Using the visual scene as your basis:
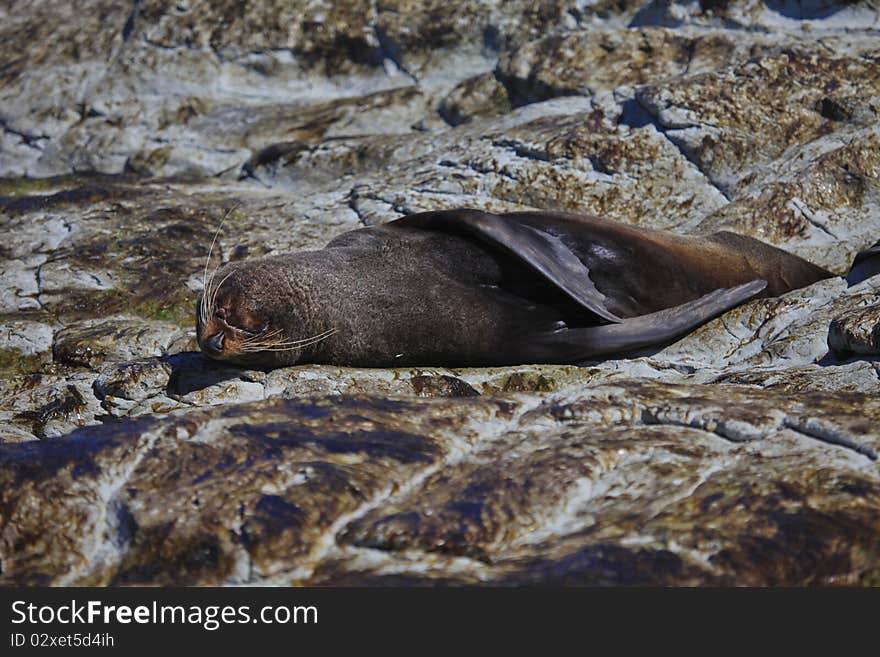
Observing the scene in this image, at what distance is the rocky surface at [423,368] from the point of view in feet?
12.4

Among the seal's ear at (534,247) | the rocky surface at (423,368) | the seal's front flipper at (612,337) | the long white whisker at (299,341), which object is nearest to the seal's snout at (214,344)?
the rocky surface at (423,368)

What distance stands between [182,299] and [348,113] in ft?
14.1

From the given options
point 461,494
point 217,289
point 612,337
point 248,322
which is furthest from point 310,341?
point 461,494

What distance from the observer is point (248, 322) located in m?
6.42

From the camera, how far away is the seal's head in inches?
247

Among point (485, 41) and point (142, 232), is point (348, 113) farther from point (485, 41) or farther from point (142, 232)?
point (142, 232)

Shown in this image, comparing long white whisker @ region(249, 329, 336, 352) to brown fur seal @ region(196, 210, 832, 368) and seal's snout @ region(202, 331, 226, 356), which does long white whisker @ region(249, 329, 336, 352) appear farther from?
seal's snout @ region(202, 331, 226, 356)

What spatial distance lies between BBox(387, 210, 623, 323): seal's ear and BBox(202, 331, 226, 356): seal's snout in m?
1.69

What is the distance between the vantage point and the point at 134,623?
3.45 meters

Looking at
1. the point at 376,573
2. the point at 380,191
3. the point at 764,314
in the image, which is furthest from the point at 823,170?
the point at 376,573

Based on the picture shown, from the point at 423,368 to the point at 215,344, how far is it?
123cm

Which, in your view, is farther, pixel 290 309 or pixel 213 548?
pixel 290 309

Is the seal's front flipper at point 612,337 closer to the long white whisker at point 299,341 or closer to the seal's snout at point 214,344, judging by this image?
the long white whisker at point 299,341

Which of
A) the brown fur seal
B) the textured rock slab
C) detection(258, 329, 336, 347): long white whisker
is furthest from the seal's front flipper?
the textured rock slab
